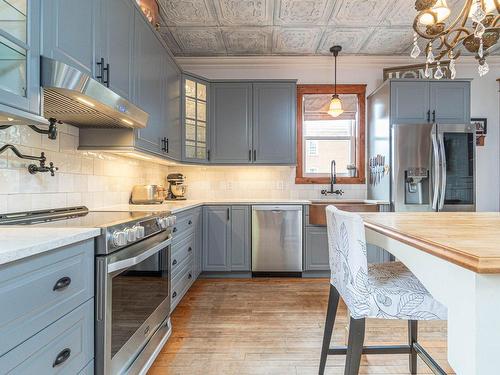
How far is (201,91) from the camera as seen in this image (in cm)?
357

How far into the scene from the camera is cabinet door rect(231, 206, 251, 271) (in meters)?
3.40

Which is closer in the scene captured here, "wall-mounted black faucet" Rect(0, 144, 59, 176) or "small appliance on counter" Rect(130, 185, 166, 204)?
"wall-mounted black faucet" Rect(0, 144, 59, 176)

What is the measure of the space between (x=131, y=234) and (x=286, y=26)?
2886 millimetres

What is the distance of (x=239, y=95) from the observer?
3.65m

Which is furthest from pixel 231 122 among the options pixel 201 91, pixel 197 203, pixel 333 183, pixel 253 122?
pixel 333 183

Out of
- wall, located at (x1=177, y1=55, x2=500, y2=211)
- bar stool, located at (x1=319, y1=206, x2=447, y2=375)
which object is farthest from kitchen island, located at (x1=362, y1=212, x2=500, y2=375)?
wall, located at (x1=177, y1=55, x2=500, y2=211)

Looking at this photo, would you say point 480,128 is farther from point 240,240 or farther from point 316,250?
point 240,240

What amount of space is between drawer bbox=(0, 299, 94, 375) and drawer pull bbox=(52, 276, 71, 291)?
0.12 meters

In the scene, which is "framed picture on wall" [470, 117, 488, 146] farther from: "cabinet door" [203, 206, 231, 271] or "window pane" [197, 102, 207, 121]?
"window pane" [197, 102, 207, 121]

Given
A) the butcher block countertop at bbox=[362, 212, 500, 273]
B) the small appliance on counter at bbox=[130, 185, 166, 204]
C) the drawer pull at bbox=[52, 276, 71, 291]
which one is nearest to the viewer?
the butcher block countertop at bbox=[362, 212, 500, 273]

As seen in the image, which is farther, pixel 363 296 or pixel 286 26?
pixel 286 26

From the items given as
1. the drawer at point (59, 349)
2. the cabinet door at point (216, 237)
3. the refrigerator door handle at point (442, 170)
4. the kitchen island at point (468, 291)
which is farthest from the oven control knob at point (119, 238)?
the refrigerator door handle at point (442, 170)

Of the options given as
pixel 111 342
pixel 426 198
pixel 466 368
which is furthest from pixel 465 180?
pixel 111 342

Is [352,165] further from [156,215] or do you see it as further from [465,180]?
[156,215]
